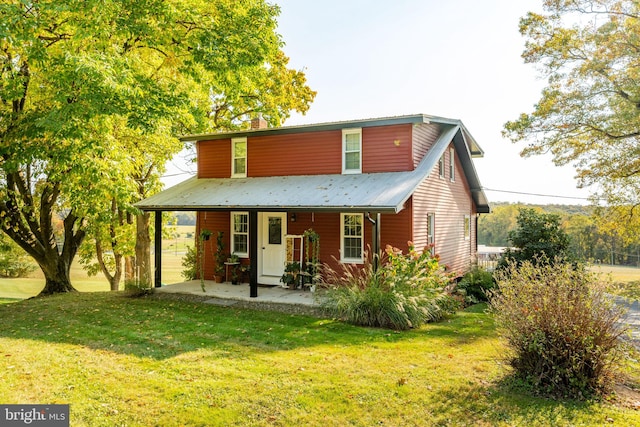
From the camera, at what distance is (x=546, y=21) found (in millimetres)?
17984

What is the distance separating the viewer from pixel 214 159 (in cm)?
1541

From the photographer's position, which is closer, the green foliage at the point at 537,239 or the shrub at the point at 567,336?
the shrub at the point at 567,336

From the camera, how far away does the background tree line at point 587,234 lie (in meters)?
21.4

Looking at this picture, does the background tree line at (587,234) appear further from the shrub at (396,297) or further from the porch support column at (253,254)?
the porch support column at (253,254)

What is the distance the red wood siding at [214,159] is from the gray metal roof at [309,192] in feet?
0.98

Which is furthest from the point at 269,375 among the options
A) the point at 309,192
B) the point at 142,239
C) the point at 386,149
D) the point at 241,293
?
the point at 142,239

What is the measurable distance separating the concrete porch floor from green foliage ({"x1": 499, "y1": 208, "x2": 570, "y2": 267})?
Answer: 8398 millimetres

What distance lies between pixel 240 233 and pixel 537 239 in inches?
439

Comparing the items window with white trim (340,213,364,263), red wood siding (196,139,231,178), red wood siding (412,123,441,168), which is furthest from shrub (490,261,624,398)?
red wood siding (196,139,231,178)

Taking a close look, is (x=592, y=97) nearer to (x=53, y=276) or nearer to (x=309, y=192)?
(x=309, y=192)

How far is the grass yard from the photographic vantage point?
4527mm

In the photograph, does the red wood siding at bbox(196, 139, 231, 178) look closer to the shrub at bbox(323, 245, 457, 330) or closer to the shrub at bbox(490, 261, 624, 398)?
the shrub at bbox(323, 245, 457, 330)

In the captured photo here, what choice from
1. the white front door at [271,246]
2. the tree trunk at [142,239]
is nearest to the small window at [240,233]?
the white front door at [271,246]

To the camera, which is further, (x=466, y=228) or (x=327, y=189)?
(x=466, y=228)
